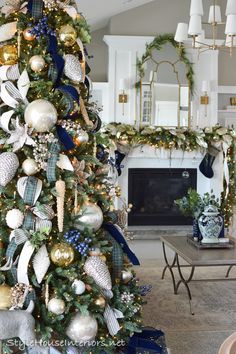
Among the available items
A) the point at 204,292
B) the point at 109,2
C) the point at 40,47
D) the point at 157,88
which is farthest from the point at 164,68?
the point at 40,47

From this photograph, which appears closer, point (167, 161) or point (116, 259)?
point (116, 259)

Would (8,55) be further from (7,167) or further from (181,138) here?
(181,138)

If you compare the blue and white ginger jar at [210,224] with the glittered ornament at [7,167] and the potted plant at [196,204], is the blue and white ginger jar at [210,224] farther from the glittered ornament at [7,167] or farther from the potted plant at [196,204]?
the glittered ornament at [7,167]

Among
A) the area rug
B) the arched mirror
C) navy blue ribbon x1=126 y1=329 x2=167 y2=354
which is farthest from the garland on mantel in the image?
navy blue ribbon x1=126 y1=329 x2=167 y2=354

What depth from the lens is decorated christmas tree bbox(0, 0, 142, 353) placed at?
1816mm

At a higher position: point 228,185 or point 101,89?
point 101,89

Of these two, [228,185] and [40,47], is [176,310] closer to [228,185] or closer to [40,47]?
[40,47]

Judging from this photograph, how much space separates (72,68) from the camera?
74.9 inches

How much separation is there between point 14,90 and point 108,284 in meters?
0.88

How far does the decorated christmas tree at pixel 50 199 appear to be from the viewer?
182 centimetres

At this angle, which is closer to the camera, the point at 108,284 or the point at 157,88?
the point at 108,284

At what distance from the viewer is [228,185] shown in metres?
6.56

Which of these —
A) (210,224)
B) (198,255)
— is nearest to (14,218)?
(198,255)

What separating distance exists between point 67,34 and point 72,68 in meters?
0.14
